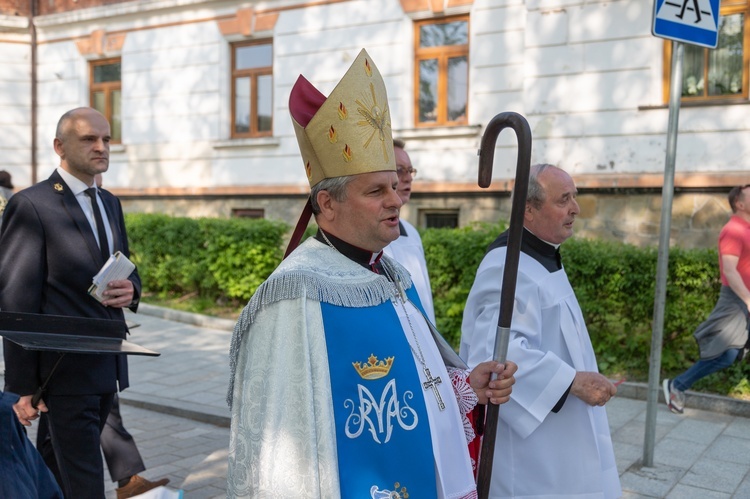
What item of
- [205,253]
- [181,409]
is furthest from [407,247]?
[205,253]

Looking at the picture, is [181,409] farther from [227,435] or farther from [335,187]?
[335,187]

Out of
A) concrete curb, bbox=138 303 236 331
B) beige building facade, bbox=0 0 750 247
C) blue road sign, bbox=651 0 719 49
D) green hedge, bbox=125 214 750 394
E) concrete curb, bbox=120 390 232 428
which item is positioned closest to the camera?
blue road sign, bbox=651 0 719 49

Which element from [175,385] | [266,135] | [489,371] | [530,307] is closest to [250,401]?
[489,371]

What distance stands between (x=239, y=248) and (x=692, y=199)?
250 inches

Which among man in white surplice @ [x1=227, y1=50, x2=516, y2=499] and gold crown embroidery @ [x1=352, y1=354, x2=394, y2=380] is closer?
man in white surplice @ [x1=227, y1=50, x2=516, y2=499]

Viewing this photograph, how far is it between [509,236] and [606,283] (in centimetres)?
557

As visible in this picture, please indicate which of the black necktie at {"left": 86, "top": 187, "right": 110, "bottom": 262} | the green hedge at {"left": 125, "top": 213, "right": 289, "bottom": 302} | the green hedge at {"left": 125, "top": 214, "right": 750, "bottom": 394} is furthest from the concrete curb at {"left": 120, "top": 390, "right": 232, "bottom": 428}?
the green hedge at {"left": 125, "top": 213, "right": 289, "bottom": 302}

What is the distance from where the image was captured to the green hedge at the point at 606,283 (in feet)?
25.0

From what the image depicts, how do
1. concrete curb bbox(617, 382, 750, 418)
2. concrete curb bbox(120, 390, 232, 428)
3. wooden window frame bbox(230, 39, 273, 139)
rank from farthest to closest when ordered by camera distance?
1. wooden window frame bbox(230, 39, 273, 139)
2. concrete curb bbox(617, 382, 750, 418)
3. concrete curb bbox(120, 390, 232, 428)

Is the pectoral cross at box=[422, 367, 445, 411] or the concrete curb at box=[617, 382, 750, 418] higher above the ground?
the pectoral cross at box=[422, 367, 445, 411]

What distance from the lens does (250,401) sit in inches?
88.7

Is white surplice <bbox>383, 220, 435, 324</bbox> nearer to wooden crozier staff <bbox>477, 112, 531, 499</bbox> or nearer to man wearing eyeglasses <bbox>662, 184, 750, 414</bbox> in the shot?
wooden crozier staff <bbox>477, 112, 531, 499</bbox>

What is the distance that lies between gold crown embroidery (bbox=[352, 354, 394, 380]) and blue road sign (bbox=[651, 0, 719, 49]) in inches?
147

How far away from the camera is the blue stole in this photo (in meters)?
2.23
